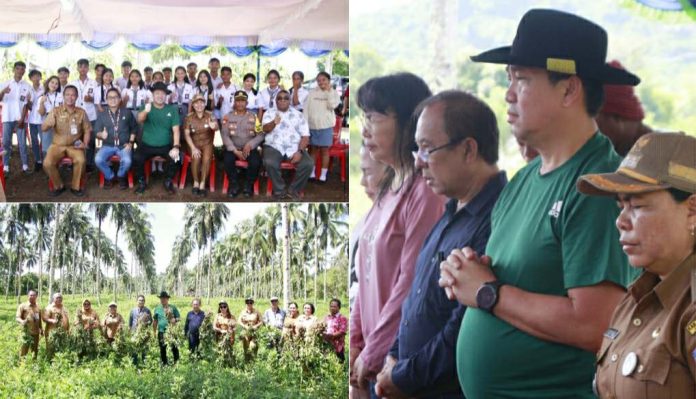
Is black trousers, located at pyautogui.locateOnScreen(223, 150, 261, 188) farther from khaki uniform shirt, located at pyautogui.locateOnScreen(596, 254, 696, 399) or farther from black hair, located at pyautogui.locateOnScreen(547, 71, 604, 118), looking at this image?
khaki uniform shirt, located at pyautogui.locateOnScreen(596, 254, 696, 399)

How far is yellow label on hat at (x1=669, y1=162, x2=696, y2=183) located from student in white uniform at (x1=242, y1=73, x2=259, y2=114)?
25.6 feet

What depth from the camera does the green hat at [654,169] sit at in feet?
8.87

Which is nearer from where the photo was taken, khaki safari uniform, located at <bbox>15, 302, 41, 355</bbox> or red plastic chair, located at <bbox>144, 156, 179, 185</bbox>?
khaki safari uniform, located at <bbox>15, 302, 41, 355</bbox>

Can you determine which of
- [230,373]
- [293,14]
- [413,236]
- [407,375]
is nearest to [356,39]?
[413,236]

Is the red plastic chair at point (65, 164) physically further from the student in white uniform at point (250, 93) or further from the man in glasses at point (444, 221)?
the man in glasses at point (444, 221)

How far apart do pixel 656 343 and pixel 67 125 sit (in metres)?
8.16

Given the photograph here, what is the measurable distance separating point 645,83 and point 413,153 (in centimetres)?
115

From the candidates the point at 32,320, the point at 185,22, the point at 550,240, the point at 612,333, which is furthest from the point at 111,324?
the point at 185,22

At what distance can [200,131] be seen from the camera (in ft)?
32.1

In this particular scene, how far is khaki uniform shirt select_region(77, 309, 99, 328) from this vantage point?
667cm

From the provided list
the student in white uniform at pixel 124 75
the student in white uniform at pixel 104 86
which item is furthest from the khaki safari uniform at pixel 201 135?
the student in white uniform at pixel 124 75

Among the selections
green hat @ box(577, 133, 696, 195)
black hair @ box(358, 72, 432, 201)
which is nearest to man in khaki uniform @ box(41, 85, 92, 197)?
black hair @ box(358, 72, 432, 201)

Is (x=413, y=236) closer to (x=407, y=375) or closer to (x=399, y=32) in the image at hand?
(x=407, y=375)

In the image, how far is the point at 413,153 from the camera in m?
3.97
